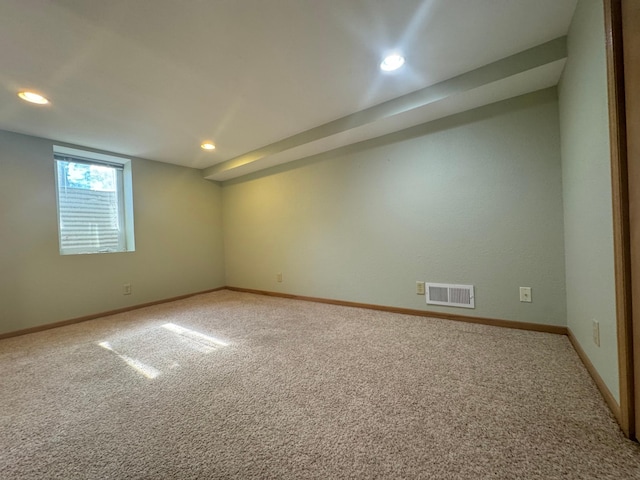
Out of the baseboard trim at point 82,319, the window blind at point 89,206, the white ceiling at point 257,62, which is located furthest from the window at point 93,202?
the baseboard trim at point 82,319

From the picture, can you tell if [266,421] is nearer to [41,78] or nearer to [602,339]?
[602,339]

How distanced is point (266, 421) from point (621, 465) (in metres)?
1.35

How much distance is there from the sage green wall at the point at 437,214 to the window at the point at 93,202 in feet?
6.65

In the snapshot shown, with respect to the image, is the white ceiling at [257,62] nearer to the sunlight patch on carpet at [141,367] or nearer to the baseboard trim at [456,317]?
the baseboard trim at [456,317]

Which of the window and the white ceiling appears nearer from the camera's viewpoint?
the white ceiling

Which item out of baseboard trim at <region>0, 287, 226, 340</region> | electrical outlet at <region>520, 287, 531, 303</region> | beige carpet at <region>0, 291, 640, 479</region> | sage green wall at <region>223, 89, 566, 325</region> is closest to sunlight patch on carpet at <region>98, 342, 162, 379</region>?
beige carpet at <region>0, 291, 640, 479</region>

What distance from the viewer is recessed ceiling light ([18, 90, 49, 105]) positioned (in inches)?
76.3

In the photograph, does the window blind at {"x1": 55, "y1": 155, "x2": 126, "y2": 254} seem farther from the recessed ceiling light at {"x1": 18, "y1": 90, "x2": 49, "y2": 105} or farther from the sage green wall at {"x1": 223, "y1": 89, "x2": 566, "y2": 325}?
the sage green wall at {"x1": 223, "y1": 89, "x2": 566, "y2": 325}

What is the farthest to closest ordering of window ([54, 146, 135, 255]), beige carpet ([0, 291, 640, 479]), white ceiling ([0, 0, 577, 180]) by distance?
window ([54, 146, 135, 255]) → white ceiling ([0, 0, 577, 180]) → beige carpet ([0, 291, 640, 479])

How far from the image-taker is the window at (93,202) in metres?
2.99

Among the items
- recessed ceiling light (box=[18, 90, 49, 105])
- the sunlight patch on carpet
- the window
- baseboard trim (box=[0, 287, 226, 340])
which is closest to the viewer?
the sunlight patch on carpet

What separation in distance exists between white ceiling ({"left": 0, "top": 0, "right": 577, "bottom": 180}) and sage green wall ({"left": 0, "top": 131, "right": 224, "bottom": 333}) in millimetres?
512

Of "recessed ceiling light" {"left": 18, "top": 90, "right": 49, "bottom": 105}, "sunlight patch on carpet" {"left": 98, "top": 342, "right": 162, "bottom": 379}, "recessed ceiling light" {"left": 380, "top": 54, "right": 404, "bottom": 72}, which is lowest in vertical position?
"sunlight patch on carpet" {"left": 98, "top": 342, "right": 162, "bottom": 379}

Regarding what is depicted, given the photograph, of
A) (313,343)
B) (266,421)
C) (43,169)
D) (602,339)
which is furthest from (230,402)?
(43,169)
